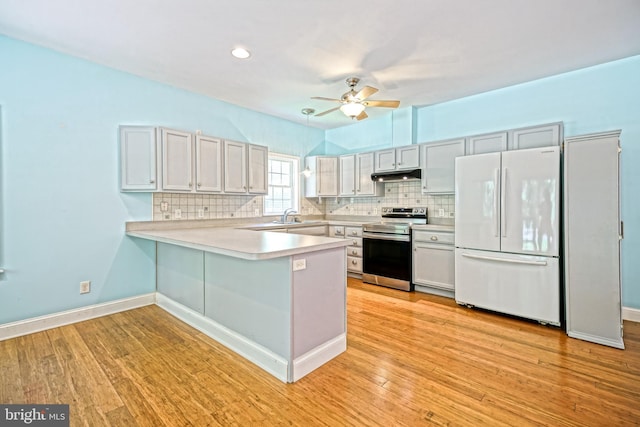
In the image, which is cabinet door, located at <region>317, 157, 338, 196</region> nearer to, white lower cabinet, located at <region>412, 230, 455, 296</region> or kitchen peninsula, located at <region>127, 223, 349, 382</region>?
white lower cabinet, located at <region>412, 230, 455, 296</region>

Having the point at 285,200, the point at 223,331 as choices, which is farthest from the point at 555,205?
the point at 285,200

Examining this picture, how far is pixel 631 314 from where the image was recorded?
3076mm

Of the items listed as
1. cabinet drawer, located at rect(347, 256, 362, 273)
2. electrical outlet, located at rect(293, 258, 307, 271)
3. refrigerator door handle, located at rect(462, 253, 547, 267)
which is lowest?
cabinet drawer, located at rect(347, 256, 362, 273)

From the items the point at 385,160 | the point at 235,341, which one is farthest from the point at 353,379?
the point at 385,160

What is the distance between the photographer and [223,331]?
100 inches

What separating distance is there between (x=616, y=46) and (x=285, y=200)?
4527 millimetres

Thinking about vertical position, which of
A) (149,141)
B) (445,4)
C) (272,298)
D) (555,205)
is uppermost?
(445,4)

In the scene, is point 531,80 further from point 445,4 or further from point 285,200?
point 285,200

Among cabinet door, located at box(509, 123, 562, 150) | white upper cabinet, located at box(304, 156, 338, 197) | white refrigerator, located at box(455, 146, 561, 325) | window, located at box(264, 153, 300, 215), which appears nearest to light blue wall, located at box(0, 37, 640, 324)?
cabinet door, located at box(509, 123, 562, 150)

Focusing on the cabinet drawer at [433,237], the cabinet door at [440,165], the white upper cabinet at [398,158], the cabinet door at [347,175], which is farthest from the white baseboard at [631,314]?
the cabinet door at [347,175]

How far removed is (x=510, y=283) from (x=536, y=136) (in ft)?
5.72

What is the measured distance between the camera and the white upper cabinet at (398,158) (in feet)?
14.5

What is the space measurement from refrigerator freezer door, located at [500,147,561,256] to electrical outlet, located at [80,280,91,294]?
4451 mm

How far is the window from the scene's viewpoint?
5098 mm
